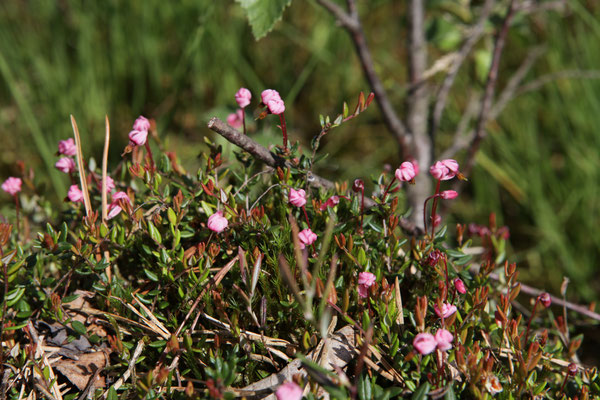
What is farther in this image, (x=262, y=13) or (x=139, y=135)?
(x=262, y=13)

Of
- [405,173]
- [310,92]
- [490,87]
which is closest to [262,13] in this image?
[405,173]

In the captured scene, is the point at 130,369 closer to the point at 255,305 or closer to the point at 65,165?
the point at 255,305

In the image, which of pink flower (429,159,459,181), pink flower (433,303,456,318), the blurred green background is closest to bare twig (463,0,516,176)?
the blurred green background

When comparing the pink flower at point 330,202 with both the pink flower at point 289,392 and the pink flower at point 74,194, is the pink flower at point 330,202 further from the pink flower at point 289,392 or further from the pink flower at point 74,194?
the pink flower at point 74,194

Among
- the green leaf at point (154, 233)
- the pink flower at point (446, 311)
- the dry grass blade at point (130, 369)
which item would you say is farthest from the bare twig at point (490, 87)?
the dry grass blade at point (130, 369)

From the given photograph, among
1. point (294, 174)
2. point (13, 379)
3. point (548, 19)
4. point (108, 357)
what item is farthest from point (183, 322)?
point (548, 19)

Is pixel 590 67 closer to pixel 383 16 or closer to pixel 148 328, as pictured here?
pixel 383 16

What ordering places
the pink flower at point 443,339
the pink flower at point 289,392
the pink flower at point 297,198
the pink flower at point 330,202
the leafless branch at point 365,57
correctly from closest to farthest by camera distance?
1. the pink flower at point 289,392
2. the pink flower at point 443,339
3. the pink flower at point 297,198
4. the pink flower at point 330,202
5. the leafless branch at point 365,57
